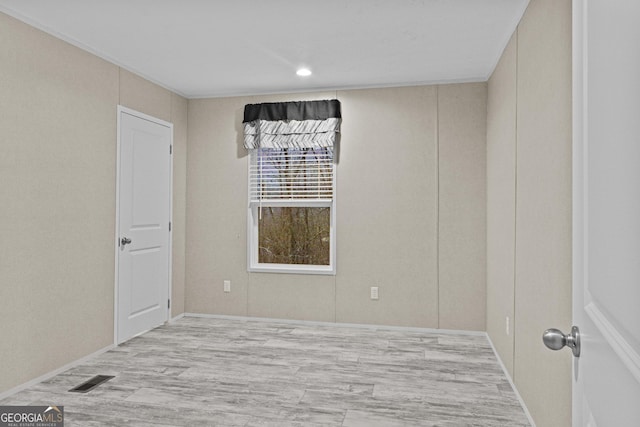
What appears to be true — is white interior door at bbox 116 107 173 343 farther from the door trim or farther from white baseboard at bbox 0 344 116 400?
the door trim

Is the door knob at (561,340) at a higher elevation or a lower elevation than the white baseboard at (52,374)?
higher

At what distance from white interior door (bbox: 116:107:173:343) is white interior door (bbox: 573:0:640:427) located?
12.4 ft

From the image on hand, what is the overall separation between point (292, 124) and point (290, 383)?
106 inches

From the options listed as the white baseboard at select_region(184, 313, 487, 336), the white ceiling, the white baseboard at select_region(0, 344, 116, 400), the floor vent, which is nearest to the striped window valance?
the white ceiling

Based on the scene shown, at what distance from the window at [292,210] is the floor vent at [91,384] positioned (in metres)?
1.96

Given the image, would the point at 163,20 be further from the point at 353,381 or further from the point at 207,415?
the point at 353,381

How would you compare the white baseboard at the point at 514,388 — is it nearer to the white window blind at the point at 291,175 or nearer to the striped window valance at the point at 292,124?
the white window blind at the point at 291,175

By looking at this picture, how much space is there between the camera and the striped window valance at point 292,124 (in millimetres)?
4602

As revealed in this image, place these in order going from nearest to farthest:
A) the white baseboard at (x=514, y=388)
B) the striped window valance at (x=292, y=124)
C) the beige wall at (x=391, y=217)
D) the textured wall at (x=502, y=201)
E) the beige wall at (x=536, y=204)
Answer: the beige wall at (x=536, y=204)
the white baseboard at (x=514, y=388)
the textured wall at (x=502, y=201)
the beige wall at (x=391, y=217)
the striped window valance at (x=292, y=124)

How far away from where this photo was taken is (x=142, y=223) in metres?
4.25

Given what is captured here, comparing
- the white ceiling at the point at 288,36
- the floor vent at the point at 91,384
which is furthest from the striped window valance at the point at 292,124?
the floor vent at the point at 91,384

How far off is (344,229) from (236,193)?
4.24 ft

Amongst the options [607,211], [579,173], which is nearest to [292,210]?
[579,173]

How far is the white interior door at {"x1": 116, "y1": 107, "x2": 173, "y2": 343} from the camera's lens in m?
3.97
